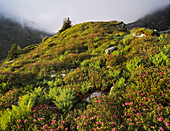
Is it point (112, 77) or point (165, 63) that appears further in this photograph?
point (112, 77)

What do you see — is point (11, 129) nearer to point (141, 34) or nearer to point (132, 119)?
point (132, 119)

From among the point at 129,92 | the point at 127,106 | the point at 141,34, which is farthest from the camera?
the point at 141,34

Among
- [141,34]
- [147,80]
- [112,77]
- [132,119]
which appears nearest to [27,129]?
[132,119]

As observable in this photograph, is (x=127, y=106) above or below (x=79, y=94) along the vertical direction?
above

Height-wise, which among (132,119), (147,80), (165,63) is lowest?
(132,119)

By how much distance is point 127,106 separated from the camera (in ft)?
8.75

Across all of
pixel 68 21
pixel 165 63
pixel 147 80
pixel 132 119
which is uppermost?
pixel 68 21

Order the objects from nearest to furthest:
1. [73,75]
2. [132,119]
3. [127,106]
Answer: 1. [132,119]
2. [127,106]
3. [73,75]

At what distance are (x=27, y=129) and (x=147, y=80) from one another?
4159 mm

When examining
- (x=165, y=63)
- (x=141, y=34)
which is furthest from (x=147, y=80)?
(x=141, y=34)

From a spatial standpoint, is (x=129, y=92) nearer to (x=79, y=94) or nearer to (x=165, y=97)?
(x=165, y=97)

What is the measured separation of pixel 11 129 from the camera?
8.32 feet

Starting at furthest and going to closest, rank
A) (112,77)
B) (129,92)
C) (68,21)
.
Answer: (68,21) < (112,77) < (129,92)

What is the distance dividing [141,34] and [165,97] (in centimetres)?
1094
